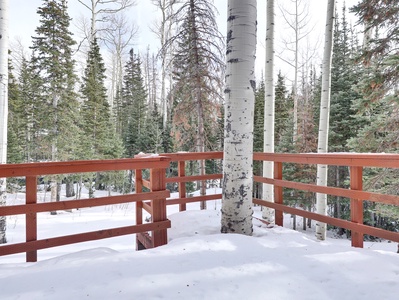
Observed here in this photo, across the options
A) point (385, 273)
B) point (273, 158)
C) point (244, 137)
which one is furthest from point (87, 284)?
point (273, 158)

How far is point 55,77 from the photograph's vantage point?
13.6 meters

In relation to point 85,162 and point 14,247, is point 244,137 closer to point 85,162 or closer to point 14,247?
point 85,162

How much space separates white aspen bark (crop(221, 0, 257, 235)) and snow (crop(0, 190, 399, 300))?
15.0 inches

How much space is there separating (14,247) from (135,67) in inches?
1133

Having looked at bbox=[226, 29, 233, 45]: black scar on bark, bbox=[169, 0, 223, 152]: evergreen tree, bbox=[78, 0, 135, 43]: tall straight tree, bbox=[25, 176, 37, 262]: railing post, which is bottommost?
bbox=[25, 176, 37, 262]: railing post

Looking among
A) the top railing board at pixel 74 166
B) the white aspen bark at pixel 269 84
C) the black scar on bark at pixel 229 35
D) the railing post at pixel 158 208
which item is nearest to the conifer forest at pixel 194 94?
the white aspen bark at pixel 269 84

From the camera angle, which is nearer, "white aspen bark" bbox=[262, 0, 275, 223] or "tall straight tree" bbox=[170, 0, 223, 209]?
"white aspen bark" bbox=[262, 0, 275, 223]

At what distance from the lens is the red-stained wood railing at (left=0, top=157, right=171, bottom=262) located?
2465mm

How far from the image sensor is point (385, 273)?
2105 mm

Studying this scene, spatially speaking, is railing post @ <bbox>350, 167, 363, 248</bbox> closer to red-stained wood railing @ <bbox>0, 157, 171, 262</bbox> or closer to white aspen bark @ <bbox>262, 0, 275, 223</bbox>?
red-stained wood railing @ <bbox>0, 157, 171, 262</bbox>

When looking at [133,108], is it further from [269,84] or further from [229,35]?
[229,35]

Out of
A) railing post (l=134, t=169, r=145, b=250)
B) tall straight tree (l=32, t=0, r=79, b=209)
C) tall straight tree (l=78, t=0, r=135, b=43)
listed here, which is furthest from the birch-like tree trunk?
tall straight tree (l=78, t=0, r=135, b=43)

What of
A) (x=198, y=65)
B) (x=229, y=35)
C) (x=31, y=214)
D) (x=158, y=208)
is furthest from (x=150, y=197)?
(x=198, y=65)

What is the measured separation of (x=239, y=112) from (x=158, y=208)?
1516 mm
